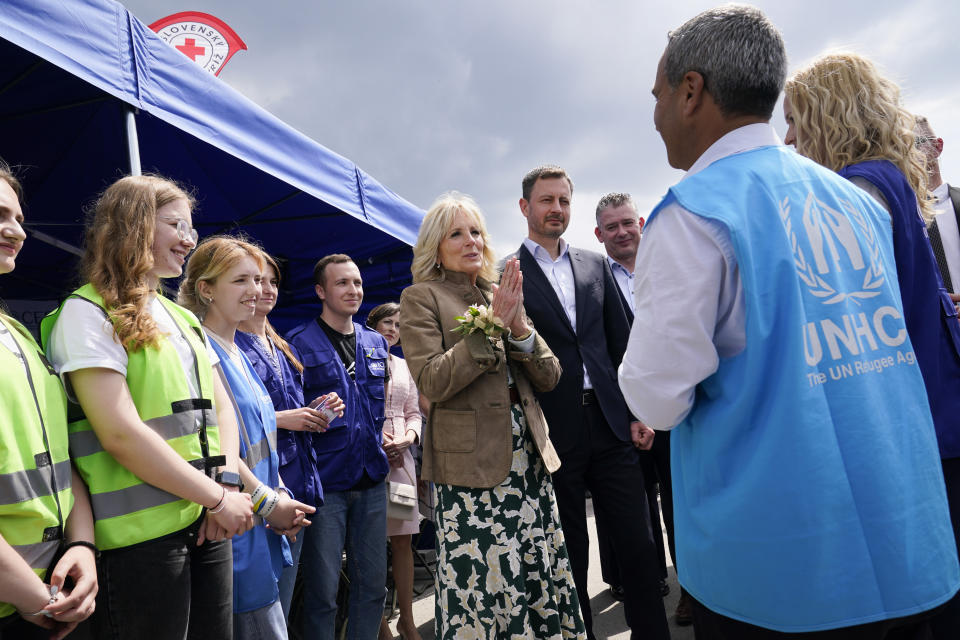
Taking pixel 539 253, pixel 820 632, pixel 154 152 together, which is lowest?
pixel 820 632

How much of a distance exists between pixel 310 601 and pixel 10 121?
3460 millimetres

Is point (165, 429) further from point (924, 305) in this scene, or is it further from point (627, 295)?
point (627, 295)

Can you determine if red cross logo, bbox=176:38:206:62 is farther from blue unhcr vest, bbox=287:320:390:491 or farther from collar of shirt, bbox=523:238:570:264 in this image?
collar of shirt, bbox=523:238:570:264

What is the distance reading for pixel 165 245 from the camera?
189cm

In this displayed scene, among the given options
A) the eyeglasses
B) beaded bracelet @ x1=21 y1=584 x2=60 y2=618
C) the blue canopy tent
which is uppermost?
the blue canopy tent

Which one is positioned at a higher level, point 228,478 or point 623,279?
point 623,279

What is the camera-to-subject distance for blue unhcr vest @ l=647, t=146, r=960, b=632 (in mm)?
1012

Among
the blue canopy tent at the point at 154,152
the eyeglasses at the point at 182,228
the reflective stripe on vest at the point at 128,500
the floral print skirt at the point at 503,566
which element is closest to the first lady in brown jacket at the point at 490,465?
the floral print skirt at the point at 503,566

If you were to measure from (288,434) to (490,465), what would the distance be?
3.30ft

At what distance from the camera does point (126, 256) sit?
1744 millimetres

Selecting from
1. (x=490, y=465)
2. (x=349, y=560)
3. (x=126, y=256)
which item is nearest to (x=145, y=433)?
(x=126, y=256)

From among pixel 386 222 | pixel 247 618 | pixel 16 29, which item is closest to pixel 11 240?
pixel 16 29

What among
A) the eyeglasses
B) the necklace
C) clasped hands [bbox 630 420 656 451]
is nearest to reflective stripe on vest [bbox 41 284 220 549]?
the eyeglasses

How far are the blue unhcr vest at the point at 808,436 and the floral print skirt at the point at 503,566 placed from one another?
124 centimetres
